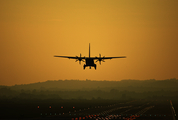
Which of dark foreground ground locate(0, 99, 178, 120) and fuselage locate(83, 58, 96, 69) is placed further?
fuselage locate(83, 58, 96, 69)

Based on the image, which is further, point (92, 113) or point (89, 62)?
point (92, 113)

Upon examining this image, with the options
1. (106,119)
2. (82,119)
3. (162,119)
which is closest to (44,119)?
(82,119)

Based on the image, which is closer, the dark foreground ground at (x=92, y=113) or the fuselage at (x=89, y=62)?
the dark foreground ground at (x=92, y=113)

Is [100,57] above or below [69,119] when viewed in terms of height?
above

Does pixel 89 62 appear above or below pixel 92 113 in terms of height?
above

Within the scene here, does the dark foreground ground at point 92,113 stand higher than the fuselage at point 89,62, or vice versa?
the fuselage at point 89,62

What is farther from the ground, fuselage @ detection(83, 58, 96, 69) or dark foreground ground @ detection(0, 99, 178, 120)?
fuselage @ detection(83, 58, 96, 69)

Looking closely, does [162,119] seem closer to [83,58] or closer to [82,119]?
[82,119]

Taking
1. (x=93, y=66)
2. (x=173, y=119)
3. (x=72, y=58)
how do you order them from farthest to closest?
(x=72, y=58) → (x=93, y=66) → (x=173, y=119)

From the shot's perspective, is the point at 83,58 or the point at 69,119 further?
the point at 83,58

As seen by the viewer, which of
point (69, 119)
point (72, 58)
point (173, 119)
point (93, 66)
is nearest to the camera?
point (69, 119)
